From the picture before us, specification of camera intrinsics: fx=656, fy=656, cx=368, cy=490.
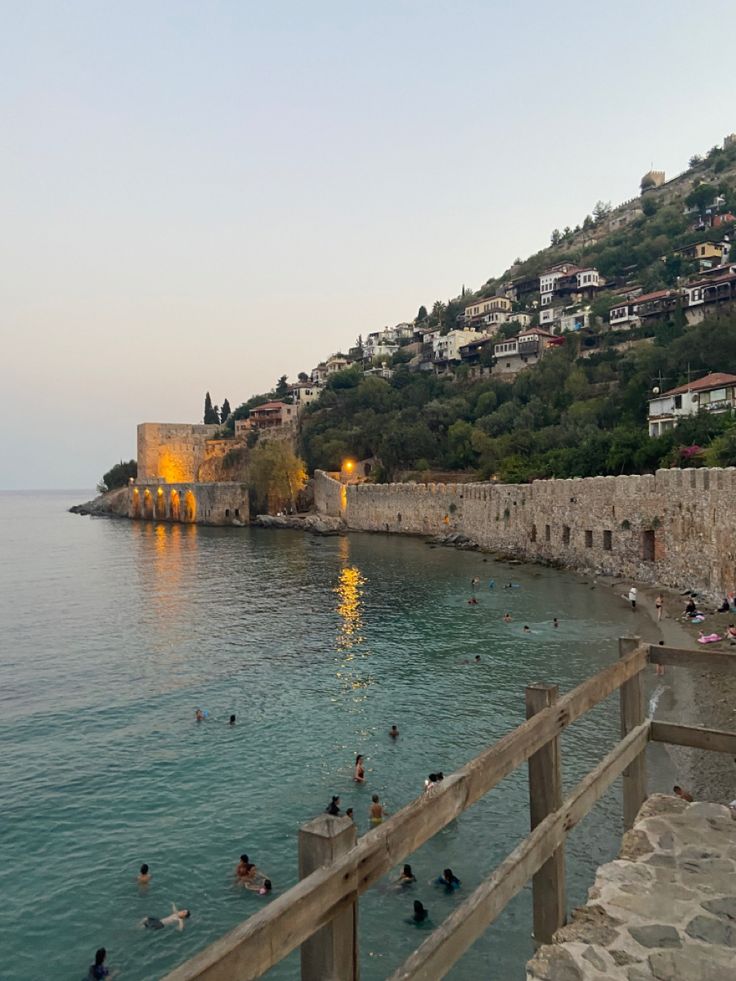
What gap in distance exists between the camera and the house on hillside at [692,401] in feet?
161

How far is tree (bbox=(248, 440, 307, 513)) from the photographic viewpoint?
83.7 m

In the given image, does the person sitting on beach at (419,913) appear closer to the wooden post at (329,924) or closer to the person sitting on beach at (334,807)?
the person sitting on beach at (334,807)

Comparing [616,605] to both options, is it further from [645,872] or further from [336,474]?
[336,474]

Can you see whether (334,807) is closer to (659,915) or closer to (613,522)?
(659,915)

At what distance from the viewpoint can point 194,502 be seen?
3743 inches

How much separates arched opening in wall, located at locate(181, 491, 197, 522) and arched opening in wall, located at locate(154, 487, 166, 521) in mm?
7222

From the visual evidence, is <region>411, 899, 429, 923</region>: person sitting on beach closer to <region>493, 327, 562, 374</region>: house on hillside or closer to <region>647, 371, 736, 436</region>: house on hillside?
<region>647, 371, 736, 436</region>: house on hillside

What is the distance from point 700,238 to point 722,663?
120m

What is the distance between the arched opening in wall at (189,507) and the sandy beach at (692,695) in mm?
73807

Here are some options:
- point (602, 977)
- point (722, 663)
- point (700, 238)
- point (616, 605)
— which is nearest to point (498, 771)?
point (602, 977)

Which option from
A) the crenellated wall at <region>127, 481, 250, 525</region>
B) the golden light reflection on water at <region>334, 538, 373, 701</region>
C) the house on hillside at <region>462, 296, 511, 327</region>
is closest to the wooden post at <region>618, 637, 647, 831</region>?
the golden light reflection on water at <region>334, 538, 373, 701</region>

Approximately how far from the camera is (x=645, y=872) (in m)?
5.46

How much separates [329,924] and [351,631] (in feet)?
90.0

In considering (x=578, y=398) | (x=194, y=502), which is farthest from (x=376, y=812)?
(x=194, y=502)
